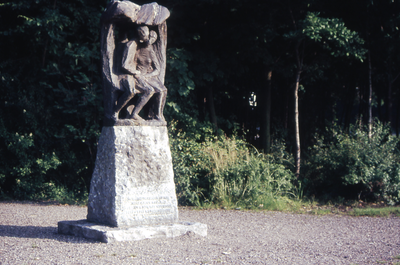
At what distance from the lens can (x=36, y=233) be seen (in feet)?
18.6

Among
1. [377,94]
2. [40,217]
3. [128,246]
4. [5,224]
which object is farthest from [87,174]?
[377,94]

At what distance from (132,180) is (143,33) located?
1.97 metres

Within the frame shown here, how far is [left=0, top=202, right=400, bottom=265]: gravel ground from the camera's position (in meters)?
4.44

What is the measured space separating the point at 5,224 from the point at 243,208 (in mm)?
4334

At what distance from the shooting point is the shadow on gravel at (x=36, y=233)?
5.20m

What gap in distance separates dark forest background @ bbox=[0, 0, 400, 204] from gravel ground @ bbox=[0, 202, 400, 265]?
1.92 m

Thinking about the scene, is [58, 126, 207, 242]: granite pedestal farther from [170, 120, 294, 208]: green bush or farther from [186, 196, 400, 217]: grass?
[170, 120, 294, 208]: green bush

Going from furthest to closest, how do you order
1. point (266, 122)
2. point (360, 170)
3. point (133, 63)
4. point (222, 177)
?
point (266, 122)
point (360, 170)
point (222, 177)
point (133, 63)

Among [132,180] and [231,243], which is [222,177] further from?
[132,180]

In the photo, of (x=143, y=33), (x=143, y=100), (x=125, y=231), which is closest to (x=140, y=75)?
(x=143, y=100)

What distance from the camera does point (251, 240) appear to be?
18.3 feet

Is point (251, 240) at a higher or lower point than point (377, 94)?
lower

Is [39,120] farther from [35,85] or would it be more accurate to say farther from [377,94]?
[377,94]

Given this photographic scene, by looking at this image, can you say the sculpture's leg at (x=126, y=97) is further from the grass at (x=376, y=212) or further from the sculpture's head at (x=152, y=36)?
the grass at (x=376, y=212)
